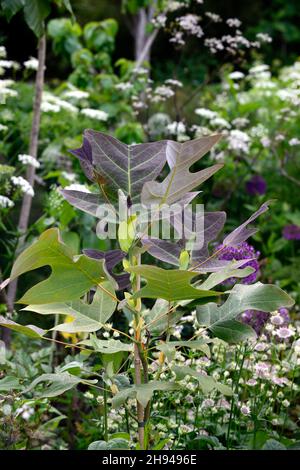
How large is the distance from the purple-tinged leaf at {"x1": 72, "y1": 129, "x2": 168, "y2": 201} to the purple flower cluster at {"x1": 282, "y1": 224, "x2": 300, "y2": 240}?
7.91 ft

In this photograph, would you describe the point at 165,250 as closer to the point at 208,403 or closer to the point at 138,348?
the point at 138,348

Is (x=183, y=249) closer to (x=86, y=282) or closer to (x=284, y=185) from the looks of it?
(x=86, y=282)

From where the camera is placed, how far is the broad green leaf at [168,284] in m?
1.23

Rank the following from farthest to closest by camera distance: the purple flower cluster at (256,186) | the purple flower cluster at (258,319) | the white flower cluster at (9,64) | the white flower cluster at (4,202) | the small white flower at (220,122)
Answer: the purple flower cluster at (256,186), the small white flower at (220,122), the white flower cluster at (9,64), the white flower cluster at (4,202), the purple flower cluster at (258,319)

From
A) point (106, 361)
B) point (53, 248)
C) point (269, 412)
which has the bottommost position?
point (269, 412)

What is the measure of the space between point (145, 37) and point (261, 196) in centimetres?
344

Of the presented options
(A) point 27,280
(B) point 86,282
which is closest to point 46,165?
(A) point 27,280

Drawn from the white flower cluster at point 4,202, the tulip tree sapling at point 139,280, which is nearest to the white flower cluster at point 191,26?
the white flower cluster at point 4,202

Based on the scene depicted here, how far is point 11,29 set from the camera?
10875 millimetres

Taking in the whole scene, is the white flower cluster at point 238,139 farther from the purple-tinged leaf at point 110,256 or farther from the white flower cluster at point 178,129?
the purple-tinged leaf at point 110,256

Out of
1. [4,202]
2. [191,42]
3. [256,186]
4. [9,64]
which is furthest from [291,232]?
[191,42]

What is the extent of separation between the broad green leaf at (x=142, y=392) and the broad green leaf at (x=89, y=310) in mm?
165

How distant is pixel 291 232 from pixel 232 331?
2.48 meters

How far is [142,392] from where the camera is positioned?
4.13 feet
